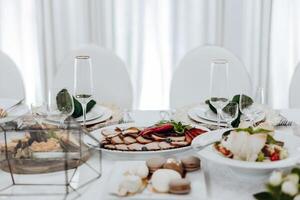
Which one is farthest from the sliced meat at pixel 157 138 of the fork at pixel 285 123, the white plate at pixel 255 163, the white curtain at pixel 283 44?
the white curtain at pixel 283 44

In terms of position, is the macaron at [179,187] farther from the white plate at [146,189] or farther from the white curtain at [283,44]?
the white curtain at [283,44]

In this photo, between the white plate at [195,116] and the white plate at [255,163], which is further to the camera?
the white plate at [195,116]

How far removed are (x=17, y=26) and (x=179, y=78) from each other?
107 cm

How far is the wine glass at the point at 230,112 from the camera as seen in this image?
1.47 meters

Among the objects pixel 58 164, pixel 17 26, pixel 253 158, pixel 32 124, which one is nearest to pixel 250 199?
pixel 253 158

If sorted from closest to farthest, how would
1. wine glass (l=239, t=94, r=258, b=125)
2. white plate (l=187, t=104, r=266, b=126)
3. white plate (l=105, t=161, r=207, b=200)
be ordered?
1. white plate (l=105, t=161, r=207, b=200)
2. wine glass (l=239, t=94, r=258, b=125)
3. white plate (l=187, t=104, r=266, b=126)

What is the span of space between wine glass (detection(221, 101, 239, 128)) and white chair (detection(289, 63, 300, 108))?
744mm

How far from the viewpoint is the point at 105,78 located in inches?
86.2

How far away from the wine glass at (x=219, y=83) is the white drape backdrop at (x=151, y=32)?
130 centimetres

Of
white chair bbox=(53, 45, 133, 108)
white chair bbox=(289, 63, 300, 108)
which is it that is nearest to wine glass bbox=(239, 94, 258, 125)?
white chair bbox=(289, 63, 300, 108)

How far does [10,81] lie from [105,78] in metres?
0.41

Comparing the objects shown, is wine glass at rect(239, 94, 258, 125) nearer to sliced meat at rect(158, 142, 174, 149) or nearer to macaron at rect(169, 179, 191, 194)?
sliced meat at rect(158, 142, 174, 149)

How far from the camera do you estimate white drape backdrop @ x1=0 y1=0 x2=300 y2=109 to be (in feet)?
9.02

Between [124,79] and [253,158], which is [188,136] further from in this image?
[124,79]
